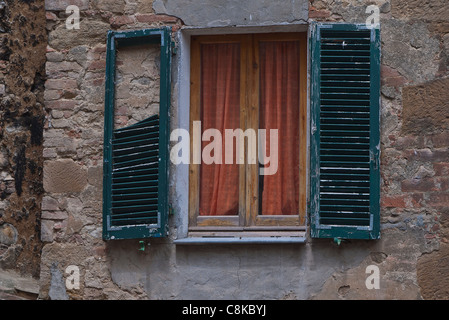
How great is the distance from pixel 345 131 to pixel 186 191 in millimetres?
1258

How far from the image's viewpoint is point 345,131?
6.50 meters

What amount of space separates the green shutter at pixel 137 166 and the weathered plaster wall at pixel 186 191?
107 mm

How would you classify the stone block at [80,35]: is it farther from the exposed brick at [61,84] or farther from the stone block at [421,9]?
the stone block at [421,9]

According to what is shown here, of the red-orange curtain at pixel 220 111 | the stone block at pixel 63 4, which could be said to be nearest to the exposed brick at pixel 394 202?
the red-orange curtain at pixel 220 111

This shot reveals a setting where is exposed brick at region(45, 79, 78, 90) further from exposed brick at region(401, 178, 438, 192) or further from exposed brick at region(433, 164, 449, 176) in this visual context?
exposed brick at region(433, 164, 449, 176)

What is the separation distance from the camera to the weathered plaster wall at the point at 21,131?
24.0 ft

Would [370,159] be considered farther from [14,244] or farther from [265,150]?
[14,244]

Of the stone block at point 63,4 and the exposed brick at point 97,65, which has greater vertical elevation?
the stone block at point 63,4

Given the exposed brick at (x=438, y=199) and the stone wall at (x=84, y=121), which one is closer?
the exposed brick at (x=438, y=199)

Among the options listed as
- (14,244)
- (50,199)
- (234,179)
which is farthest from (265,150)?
(14,244)

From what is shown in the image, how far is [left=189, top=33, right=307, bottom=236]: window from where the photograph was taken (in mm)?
6766

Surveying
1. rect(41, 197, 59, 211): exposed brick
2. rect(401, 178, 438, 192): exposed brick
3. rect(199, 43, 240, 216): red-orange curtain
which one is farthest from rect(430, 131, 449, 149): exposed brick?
rect(41, 197, 59, 211): exposed brick

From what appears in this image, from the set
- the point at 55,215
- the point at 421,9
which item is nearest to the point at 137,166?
the point at 55,215

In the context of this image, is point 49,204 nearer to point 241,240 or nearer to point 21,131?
point 21,131
